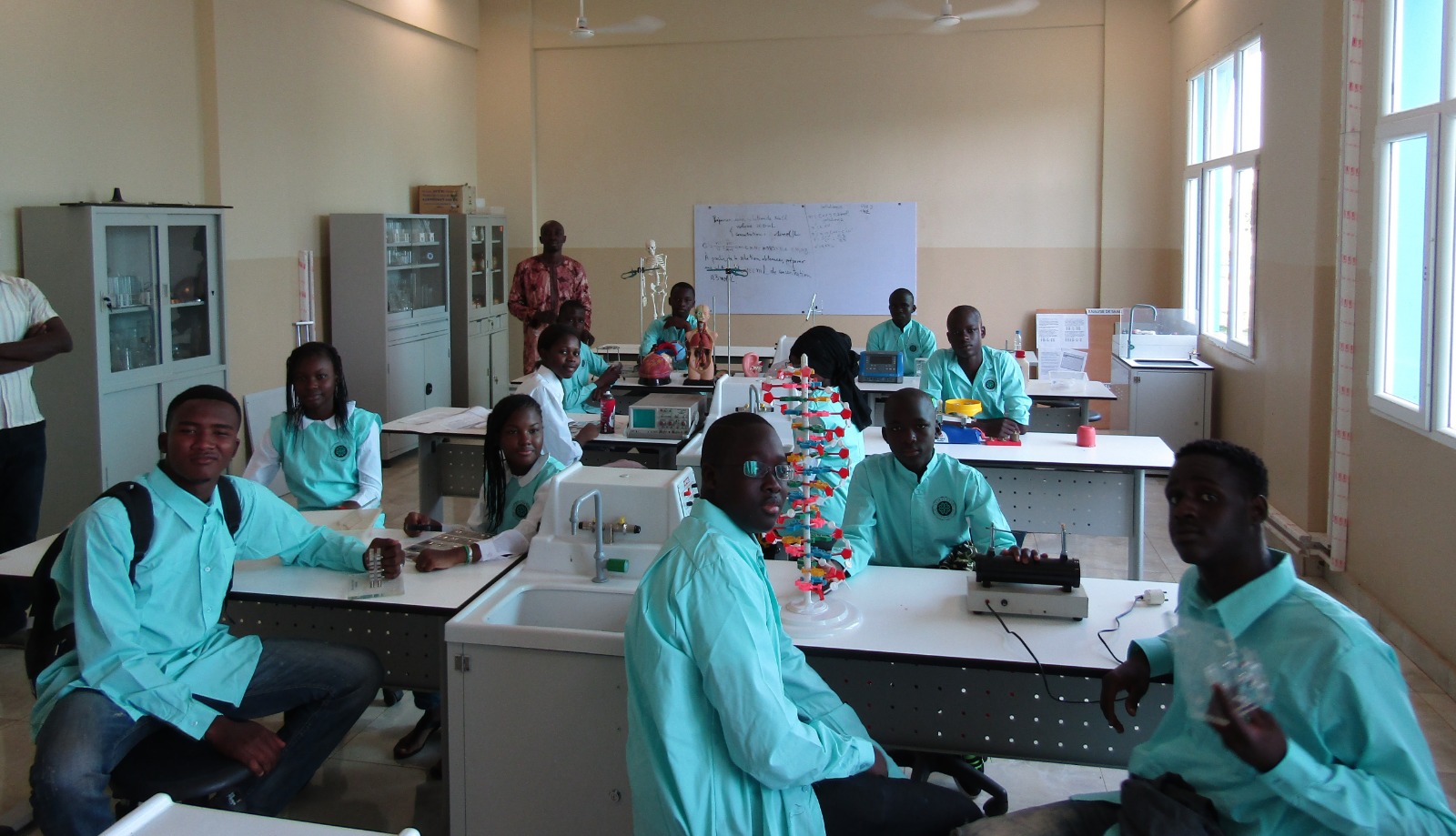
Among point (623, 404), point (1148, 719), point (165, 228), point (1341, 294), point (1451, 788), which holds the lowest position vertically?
point (1451, 788)

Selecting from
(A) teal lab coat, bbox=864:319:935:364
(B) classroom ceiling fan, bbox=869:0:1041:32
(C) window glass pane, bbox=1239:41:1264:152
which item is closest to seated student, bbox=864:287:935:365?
(A) teal lab coat, bbox=864:319:935:364

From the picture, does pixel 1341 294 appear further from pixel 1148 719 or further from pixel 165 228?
pixel 165 228

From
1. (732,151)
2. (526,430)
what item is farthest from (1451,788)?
(732,151)

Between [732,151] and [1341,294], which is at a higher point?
[732,151]

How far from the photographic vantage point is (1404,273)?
429 centimetres

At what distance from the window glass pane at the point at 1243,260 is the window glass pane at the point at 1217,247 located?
0.13 meters

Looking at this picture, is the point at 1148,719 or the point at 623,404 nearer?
the point at 1148,719

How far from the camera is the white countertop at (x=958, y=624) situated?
224 centimetres

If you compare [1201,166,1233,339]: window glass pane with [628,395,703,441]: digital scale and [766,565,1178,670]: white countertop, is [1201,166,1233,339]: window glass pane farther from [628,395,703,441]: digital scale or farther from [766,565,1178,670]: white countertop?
[766,565,1178,670]: white countertop

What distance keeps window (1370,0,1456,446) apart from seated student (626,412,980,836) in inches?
112

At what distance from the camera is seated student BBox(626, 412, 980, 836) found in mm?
1741

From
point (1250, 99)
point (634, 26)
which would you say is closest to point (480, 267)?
point (634, 26)

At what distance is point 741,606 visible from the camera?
1.77 meters

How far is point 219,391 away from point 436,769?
1.23 m
